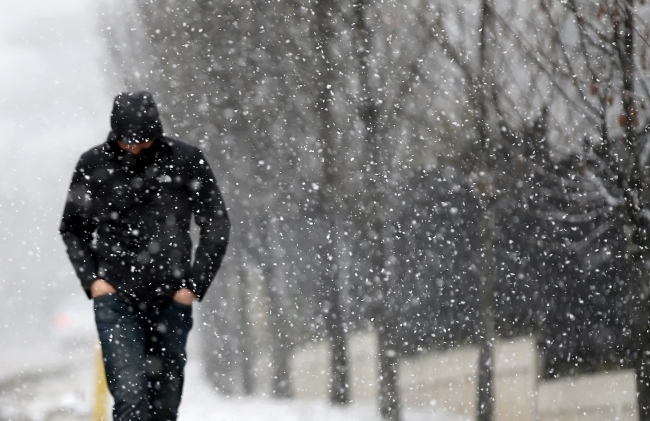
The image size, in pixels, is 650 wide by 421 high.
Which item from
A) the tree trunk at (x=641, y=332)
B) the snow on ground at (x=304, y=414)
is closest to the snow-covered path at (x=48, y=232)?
the snow on ground at (x=304, y=414)

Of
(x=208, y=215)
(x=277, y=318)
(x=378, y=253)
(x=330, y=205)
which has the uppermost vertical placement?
(x=277, y=318)

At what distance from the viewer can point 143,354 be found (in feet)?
12.8

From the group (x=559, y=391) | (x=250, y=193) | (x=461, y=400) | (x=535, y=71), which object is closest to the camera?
(x=535, y=71)

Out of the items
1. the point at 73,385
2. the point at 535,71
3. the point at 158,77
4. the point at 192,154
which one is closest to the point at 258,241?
the point at 158,77

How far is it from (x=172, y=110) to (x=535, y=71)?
838cm

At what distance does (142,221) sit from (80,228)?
12.7 inches

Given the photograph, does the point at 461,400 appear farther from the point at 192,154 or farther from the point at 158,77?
the point at 158,77

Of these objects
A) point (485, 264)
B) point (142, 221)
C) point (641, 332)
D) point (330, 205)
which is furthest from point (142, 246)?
point (330, 205)

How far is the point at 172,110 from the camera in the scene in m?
14.4

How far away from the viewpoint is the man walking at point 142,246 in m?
3.85

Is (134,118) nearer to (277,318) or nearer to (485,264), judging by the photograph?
(485,264)

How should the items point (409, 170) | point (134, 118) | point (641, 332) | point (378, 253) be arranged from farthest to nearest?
point (409, 170) < point (378, 253) < point (641, 332) < point (134, 118)

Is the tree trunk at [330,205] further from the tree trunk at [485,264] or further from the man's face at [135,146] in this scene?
the man's face at [135,146]

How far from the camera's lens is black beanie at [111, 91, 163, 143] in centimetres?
382
